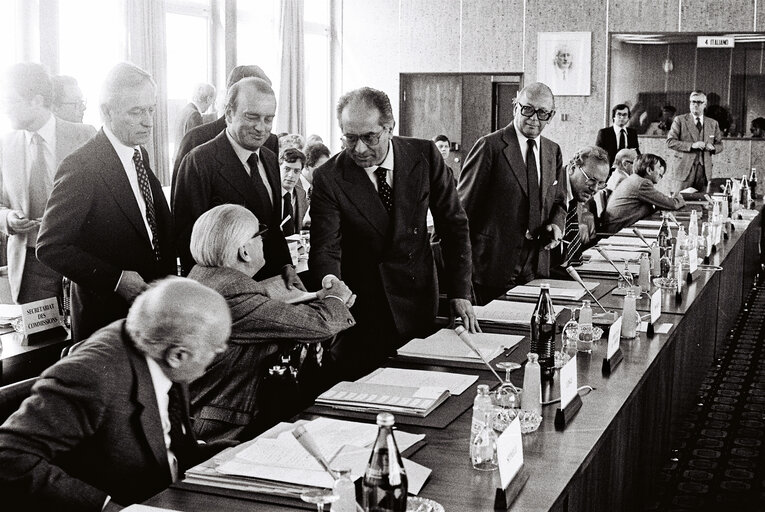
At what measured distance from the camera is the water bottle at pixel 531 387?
2.45 meters

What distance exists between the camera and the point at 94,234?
333 centimetres

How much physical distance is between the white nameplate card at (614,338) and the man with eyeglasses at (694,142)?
8401mm

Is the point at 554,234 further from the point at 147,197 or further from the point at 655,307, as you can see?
the point at 147,197

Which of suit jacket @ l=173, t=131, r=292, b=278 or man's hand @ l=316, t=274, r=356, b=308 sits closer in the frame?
man's hand @ l=316, t=274, r=356, b=308

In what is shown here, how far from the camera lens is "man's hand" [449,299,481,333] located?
11.3 feet

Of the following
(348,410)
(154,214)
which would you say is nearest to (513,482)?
(348,410)

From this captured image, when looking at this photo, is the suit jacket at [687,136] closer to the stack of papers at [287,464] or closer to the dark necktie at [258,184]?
the dark necktie at [258,184]

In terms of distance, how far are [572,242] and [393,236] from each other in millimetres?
1903

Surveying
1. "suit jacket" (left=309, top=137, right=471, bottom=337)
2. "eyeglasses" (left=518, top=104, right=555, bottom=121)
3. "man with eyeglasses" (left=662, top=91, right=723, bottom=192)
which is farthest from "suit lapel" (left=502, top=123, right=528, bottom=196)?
"man with eyeglasses" (left=662, top=91, right=723, bottom=192)

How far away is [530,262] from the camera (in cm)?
469

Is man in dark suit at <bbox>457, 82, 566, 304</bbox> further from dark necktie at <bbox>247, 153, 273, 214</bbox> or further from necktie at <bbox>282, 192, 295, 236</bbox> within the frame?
necktie at <bbox>282, 192, 295, 236</bbox>

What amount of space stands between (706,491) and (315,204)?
2.03 m

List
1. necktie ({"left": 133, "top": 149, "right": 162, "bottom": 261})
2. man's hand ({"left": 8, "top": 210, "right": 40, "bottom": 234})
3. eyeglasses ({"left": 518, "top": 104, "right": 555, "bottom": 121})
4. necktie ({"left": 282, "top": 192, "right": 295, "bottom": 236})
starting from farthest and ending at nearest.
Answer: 1. necktie ({"left": 282, "top": 192, "right": 295, "bottom": 236})
2. eyeglasses ({"left": 518, "top": 104, "right": 555, "bottom": 121})
3. man's hand ({"left": 8, "top": 210, "right": 40, "bottom": 234})
4. necktie ({"left": 133, "top": 149, "right": 162, "bottom": 261})

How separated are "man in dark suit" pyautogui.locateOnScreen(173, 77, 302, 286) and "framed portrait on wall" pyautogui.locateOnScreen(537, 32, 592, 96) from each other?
1037 cm
